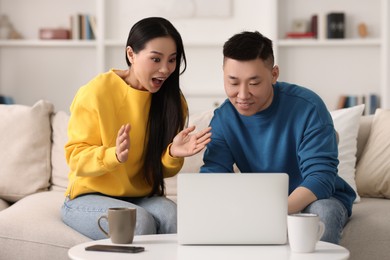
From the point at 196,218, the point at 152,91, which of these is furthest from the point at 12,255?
the point at 196,218

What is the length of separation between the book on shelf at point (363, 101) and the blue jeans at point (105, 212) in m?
3.34

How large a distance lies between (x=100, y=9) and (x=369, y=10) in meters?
2.02

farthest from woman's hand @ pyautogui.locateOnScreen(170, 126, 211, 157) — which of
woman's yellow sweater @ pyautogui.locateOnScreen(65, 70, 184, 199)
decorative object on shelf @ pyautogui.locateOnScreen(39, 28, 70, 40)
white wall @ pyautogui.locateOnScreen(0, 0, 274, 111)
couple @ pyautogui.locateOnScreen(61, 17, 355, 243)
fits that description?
decorative object on shelf @ pyautogui.locateOnScreen(39, 28, 70, 40)

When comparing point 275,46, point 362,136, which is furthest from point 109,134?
point 275,46

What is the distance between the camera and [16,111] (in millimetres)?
3201

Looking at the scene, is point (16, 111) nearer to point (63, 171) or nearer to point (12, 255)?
→ point (63, 171)

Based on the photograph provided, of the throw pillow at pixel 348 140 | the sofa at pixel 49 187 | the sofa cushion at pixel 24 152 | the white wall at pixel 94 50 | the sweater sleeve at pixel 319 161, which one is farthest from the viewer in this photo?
the white wall at pixel 94 50

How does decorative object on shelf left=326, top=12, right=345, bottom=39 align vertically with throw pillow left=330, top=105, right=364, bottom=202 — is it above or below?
above

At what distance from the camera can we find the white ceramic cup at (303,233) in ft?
5.73

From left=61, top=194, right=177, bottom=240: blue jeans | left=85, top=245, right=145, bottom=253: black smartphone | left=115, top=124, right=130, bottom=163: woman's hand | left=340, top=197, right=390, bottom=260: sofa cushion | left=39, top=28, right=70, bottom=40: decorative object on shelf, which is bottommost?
left=340, top=197, right=390, bottom=260: sofa cushion

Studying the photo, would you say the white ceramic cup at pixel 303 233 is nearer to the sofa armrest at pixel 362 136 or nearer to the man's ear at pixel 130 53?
the man's ear at pixel 130 53

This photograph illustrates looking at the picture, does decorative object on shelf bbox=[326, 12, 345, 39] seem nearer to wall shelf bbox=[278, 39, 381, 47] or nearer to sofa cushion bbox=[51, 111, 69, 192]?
wall shelf bbox=[278, 39, 381, 47]

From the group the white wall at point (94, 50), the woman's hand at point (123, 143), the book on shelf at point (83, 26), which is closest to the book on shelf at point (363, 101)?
the white wall at point (94, 50)

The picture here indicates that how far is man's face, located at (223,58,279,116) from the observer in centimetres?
221
